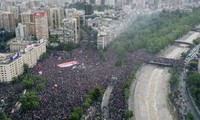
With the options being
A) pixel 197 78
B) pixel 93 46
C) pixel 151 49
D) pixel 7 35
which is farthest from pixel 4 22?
pixel 197 78

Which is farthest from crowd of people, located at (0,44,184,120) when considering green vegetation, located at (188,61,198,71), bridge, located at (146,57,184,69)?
green vegetation, located at (188,61,198,71)

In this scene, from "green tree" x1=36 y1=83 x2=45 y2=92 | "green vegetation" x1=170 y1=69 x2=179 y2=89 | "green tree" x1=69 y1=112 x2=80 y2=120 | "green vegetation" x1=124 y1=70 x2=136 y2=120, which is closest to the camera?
"green tree" x1=69 y1=112 x2=80 y2=120

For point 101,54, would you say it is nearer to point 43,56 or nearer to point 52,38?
point 43,56

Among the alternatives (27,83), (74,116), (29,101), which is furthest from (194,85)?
(27,83)

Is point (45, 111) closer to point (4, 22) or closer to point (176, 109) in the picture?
point (176, 109)

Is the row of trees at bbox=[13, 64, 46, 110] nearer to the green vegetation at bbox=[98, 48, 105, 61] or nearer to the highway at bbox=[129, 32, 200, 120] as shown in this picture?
the highway at bbox=[129, 32, 200, 120]
